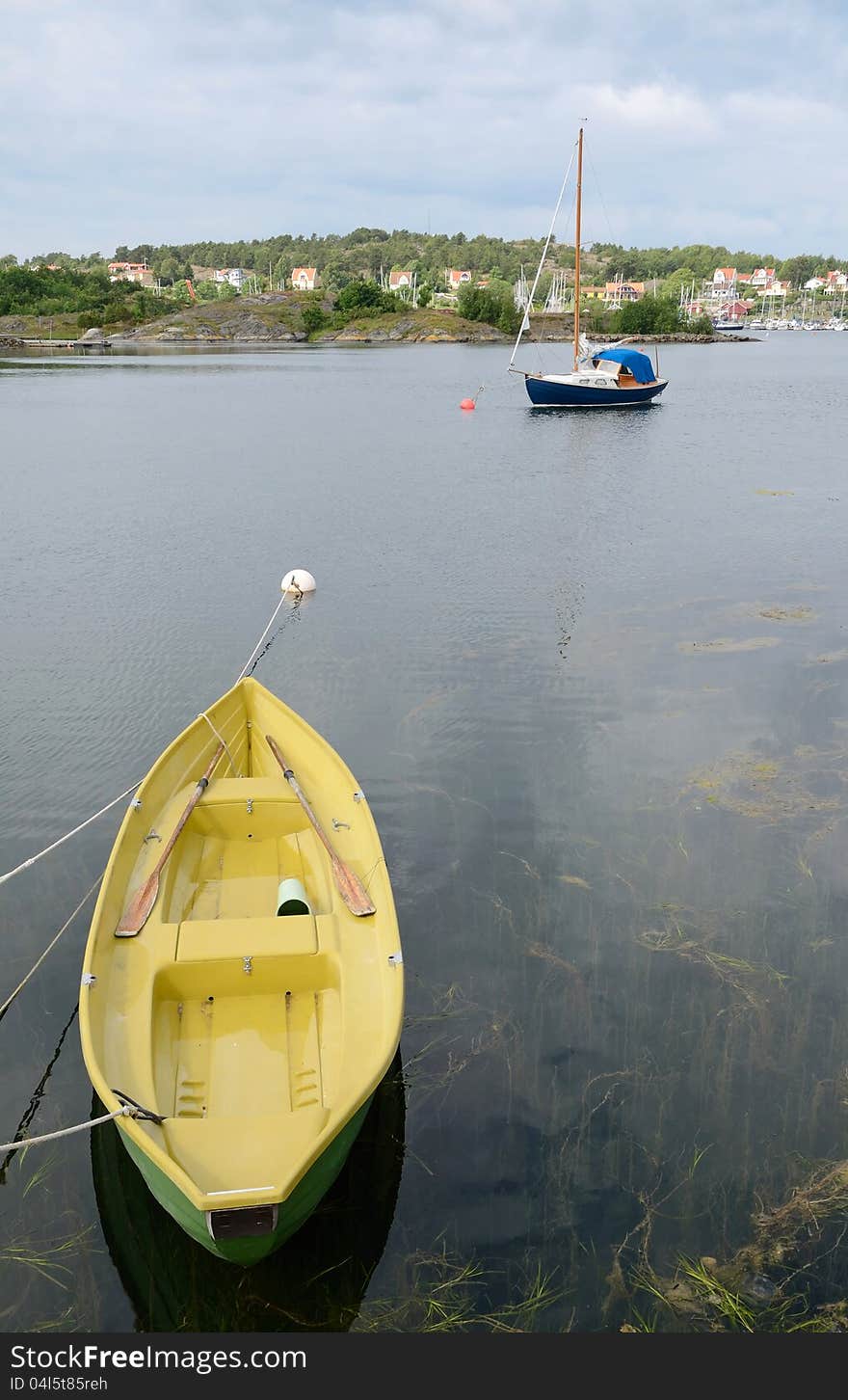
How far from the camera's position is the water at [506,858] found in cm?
710

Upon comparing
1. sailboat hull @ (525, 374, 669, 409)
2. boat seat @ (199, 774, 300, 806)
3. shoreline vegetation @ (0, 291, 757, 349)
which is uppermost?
shoreline vegetation @ (0, 291, 757, 349)

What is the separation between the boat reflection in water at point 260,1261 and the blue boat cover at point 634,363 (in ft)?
202

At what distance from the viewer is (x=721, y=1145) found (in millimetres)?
7988

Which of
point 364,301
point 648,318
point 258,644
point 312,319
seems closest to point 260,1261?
point 258,644

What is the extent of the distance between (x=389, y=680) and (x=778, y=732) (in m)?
6.93

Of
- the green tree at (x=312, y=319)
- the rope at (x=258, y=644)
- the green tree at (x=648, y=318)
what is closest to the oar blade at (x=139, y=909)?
the rope at (x=258, y=644)

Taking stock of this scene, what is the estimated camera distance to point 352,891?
362 inches

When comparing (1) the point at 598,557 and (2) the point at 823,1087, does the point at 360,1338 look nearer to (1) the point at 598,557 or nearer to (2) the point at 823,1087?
(2) the point at 823,1087

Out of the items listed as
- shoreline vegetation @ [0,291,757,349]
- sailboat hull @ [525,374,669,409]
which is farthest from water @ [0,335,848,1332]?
shoreline vegetation @ [0,291,757,349]

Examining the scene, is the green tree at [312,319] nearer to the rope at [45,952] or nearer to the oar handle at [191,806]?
the oar handle at [191,806]

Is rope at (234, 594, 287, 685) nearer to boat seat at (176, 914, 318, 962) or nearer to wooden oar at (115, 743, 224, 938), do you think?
wooden oar at (115, 743, 224, 938)

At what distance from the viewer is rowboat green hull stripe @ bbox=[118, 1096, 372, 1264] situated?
6.09 metres

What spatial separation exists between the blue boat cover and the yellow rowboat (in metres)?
56.8

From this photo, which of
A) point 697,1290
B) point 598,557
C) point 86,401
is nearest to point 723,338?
point 86,401
